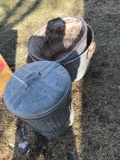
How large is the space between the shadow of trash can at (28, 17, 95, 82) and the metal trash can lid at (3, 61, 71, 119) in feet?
1.68

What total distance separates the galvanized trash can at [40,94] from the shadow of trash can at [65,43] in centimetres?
49

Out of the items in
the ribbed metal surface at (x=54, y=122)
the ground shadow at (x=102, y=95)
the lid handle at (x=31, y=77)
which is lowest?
the ground shadow at (x=102, y=95)

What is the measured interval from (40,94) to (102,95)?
4.51 ft

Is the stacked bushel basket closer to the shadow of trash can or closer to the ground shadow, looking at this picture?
the shadow of trash can

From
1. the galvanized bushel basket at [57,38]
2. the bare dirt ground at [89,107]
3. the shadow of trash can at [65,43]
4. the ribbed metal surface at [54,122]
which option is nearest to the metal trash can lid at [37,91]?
the ribbed metal surface at [54,122]

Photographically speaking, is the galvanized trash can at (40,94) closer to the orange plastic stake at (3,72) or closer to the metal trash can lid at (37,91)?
the metal trash can lid at (37,91)

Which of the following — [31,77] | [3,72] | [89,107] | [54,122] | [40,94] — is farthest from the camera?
[3,72]

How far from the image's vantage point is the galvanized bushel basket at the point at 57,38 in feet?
11.2

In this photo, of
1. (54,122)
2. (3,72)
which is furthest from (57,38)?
(54,122)

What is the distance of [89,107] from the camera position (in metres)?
3.39

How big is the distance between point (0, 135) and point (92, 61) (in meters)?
1.92

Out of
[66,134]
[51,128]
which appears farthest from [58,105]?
[66,134]

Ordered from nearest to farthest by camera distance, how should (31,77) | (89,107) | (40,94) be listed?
(40,94) < (31,77) < (89,107)

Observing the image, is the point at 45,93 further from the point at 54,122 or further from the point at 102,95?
the point at 102,95
